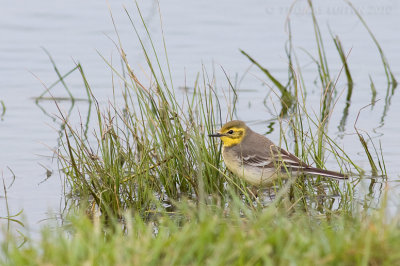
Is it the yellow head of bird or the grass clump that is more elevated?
the grass clump

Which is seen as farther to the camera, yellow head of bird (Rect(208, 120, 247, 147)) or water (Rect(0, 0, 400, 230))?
→ water (Rect(0, 0, 400, 230))

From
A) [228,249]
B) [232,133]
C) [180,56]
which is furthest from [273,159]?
[180,56]

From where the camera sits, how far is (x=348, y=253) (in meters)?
4.50

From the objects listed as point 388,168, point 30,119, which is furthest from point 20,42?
point 388,168

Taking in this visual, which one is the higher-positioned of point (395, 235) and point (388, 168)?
point (395, 235)

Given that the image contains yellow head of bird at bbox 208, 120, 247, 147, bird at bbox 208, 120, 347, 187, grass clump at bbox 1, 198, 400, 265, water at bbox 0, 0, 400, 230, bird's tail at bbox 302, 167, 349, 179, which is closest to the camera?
grass clump at bbox 1, 198, 400, 265

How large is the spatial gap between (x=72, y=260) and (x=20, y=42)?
10.7 meters

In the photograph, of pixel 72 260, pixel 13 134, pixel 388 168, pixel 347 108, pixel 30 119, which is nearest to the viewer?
pixel 72 260

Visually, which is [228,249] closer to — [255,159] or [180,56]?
[255,159]

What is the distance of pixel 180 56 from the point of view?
542 inches

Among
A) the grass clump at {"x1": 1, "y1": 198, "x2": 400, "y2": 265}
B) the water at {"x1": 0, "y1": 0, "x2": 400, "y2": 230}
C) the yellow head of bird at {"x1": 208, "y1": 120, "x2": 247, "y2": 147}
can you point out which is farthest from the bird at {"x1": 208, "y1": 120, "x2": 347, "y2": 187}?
the grass clump at {"x1": 1, "y1": 198, "x2": 400, "y2": 265}

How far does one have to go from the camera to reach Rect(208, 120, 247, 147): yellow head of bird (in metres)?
8.33

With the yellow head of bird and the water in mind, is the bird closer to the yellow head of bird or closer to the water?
the yellow head of bird

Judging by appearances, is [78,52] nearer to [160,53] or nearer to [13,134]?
[160,53]
